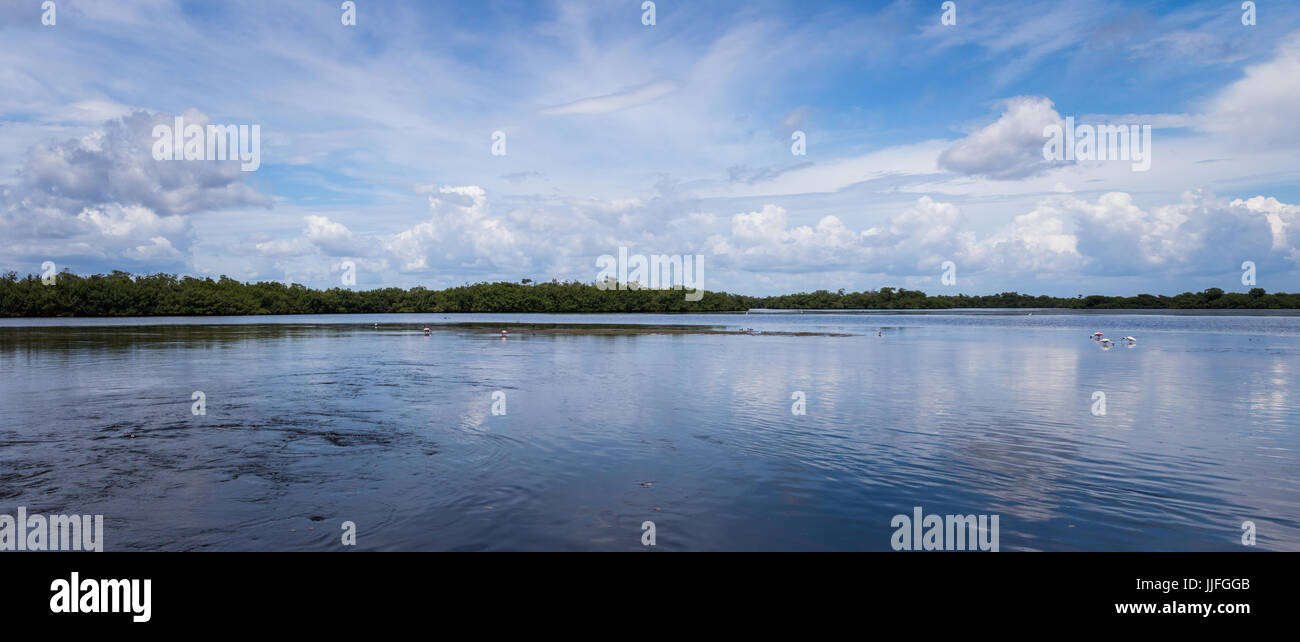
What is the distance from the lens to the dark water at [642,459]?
9461 mm

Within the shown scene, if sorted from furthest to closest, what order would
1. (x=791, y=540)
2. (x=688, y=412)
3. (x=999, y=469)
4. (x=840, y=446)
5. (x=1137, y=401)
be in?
(x=1137, y=401)
(x=688, y=412)
(x=840, y=446)
(x=999, y=469)
(x=791, y=540)

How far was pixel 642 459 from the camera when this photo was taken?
13719 mm

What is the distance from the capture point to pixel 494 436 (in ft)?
52.3

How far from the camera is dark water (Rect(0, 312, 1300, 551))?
9.46 m
